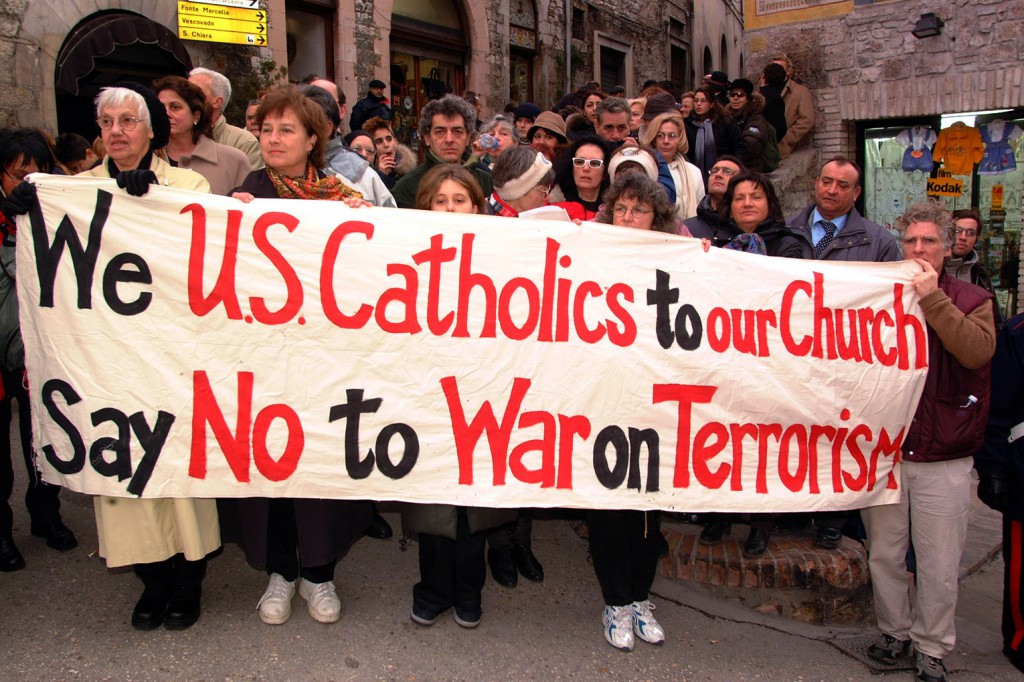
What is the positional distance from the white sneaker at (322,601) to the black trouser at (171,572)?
430 mm

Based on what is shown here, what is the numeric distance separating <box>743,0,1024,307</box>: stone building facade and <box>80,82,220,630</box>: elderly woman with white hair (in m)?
7.11

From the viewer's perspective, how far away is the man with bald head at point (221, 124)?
4453mm

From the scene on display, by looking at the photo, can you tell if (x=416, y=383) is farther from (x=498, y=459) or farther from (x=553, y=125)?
(x=553, y=125)

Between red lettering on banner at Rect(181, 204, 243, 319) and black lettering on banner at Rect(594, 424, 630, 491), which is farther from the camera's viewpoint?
black lettering on banner at Rect(594, 424, 630, 491)

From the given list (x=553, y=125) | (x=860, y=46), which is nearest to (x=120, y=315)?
(x=553, y=125)

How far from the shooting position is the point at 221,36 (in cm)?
910

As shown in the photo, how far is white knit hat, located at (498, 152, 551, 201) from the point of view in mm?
3904

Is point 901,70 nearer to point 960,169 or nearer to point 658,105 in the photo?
point 960,169

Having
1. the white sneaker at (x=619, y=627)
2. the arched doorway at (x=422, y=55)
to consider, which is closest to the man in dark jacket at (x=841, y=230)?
the white sneaker at (x=619, y=627)

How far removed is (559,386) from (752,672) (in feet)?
4.55

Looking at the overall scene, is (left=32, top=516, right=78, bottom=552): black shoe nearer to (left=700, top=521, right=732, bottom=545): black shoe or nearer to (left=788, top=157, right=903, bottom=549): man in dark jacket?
(left=700, top=521, right=732, bottom=545): black shoe

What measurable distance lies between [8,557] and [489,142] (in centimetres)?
376

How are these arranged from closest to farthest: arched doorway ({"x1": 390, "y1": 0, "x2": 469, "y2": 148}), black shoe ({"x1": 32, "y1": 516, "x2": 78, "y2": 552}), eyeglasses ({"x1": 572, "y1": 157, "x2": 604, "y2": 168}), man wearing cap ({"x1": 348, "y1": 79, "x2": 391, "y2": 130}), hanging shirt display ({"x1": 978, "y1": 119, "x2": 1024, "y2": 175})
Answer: black shoe ({"x1": 32, "y1": 516, "x2": 78, "y2": 552}) → eyeglasses ({"x1": 572, "y1": 157, "x2": 604, "y2": 168}) → man wearing cap ({"x1": 348, "y1": 79, "x2": 391, "y2": 130}) → hanging shirt display ({"x1": 978, "y1": 119, "x2": 1024, "y2": 175}) → arched doorway ({"x1": 390, "y1": 0, "x2": 469, "y2": 148})

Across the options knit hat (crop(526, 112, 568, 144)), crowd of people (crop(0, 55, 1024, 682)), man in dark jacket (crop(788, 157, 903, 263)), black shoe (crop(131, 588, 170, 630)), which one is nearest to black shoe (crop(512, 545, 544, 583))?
crowd of people (crop(0, 55, 1024, 682))
